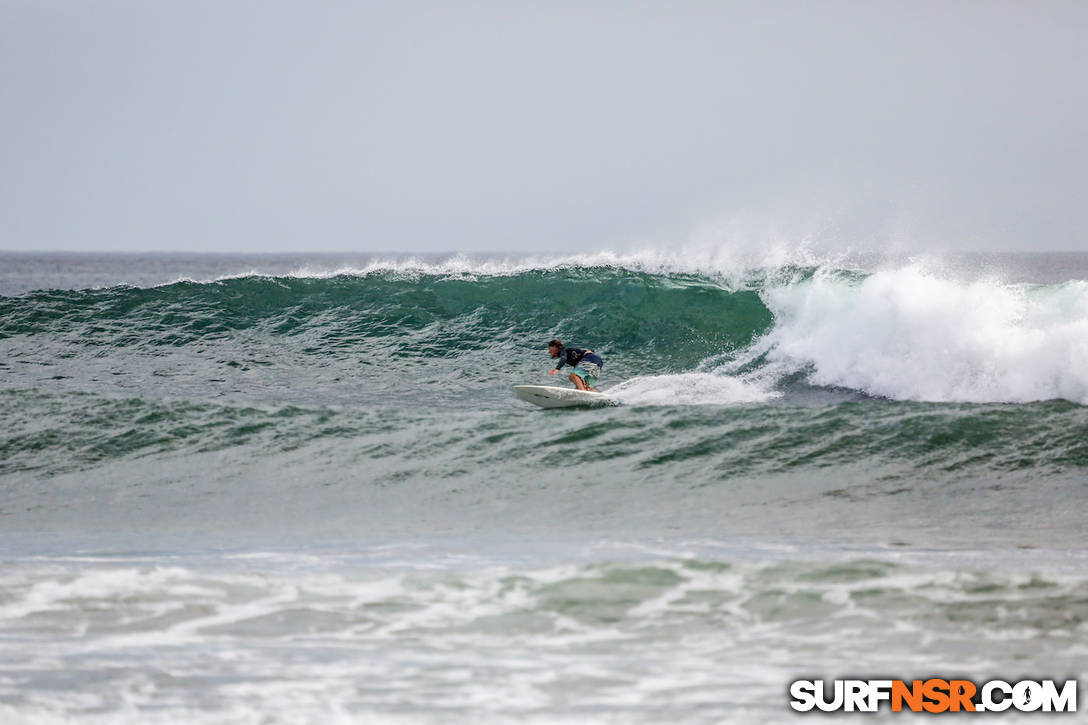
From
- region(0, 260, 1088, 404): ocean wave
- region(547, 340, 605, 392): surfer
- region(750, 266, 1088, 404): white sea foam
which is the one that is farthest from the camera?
→ region(0, 260, 1088, 404): ocean wave

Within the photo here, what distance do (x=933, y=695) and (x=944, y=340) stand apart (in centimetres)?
1304

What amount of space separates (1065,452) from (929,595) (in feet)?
18.3

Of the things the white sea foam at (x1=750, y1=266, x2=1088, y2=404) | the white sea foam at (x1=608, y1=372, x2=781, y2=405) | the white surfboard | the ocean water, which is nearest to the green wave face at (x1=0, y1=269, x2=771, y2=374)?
the ocean water

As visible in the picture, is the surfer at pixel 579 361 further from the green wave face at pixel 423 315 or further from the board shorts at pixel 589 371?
the green wave face at pixel 423 315

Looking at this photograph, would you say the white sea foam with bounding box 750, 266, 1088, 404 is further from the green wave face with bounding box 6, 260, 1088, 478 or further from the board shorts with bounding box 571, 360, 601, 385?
the board shorts with bounding box 571, 360, 601, 385

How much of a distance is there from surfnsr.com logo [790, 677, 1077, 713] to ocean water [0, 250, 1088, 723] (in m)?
0.12

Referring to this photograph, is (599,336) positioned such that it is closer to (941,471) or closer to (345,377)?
(345,377)

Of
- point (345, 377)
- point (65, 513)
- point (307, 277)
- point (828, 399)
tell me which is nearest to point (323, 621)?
point (65, 513)

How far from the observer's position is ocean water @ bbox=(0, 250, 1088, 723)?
555cm

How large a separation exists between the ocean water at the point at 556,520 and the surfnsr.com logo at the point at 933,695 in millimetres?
→ 118

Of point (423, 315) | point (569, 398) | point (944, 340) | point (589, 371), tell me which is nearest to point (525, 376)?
point (589, 371)

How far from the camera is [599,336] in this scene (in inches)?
878

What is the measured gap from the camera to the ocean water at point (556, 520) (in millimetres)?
5551

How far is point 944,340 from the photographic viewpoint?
1730 cm
